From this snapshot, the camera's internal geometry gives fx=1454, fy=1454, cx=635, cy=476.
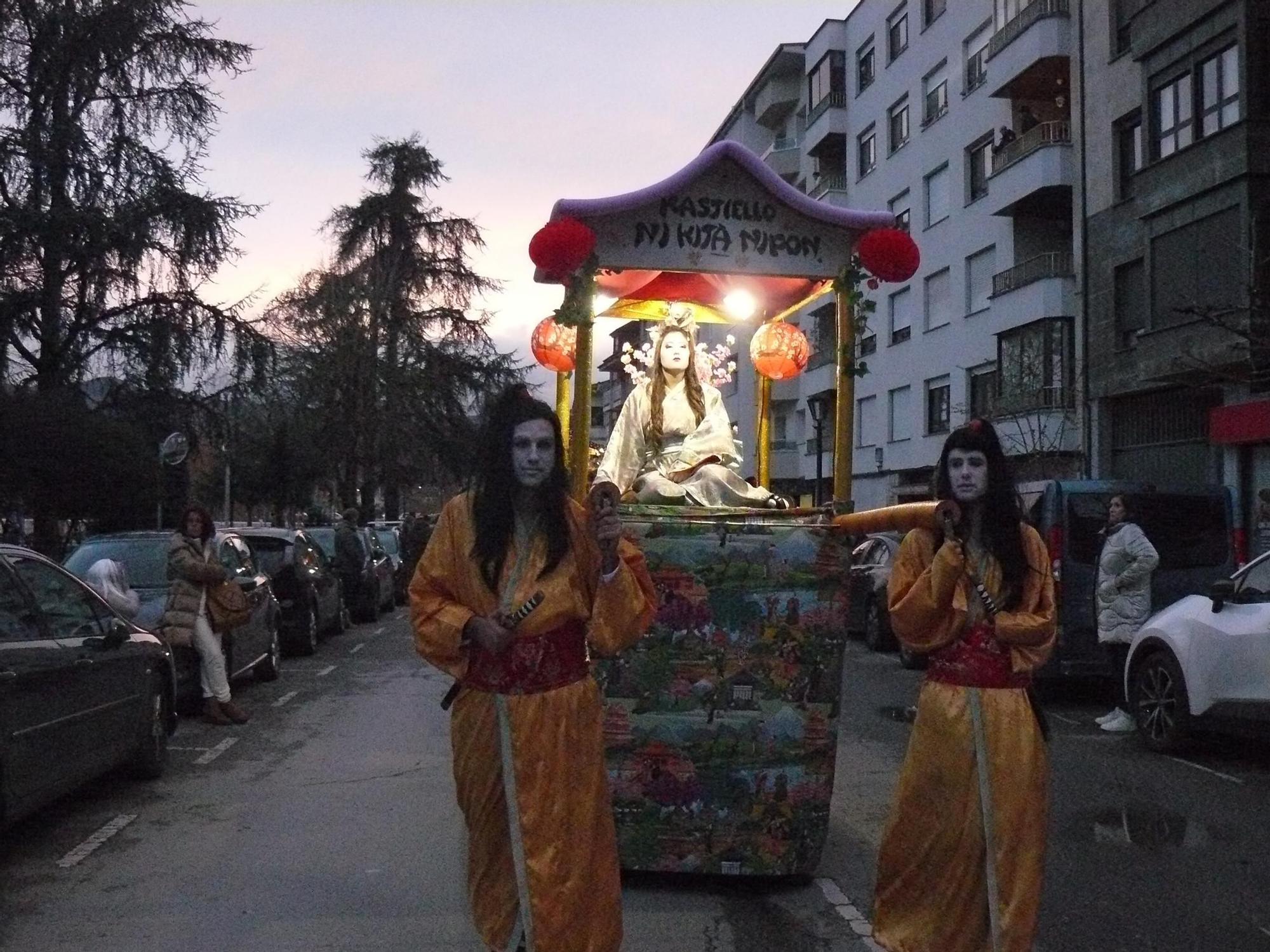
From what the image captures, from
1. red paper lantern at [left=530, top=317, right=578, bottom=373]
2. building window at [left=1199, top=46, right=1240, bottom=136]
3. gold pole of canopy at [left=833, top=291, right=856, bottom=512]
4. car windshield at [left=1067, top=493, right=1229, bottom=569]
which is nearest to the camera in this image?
gold pole of canopy at [left=833, top=291, right=856, bottom=512]

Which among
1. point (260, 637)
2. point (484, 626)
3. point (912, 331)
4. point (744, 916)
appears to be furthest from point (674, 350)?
point (912, 331)

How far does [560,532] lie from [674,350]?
3386mm

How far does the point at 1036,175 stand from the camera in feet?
98.0

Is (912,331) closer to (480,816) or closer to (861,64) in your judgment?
(861,64)

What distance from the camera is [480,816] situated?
4.37 meters

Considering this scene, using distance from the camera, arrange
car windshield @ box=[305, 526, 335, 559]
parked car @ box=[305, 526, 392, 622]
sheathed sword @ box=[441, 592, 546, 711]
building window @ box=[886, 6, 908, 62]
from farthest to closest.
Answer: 1. building window @ box=[886, 6, 908, 62]
2. parked car @ box=[305, 526, 392, 622]
3. car windshield @ box=[305, 526, 335, 559]
4. sheathed sword @ box=[441, 592, 546, 711]

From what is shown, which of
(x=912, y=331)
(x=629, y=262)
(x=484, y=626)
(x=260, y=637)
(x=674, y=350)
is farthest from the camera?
(x=912, y=331)

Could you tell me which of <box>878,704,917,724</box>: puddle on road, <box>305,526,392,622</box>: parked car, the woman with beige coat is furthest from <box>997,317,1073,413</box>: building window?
the woman with beige coat

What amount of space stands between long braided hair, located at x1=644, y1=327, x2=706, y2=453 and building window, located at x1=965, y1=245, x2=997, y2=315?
1056 inches

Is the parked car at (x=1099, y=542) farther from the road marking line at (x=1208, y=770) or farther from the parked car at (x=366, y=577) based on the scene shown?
the parked car at (x=366, y=577)

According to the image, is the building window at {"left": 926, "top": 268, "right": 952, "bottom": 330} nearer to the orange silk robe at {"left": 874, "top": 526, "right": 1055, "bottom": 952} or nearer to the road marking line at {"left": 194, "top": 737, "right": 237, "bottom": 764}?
the road marking line at {"left": 194, "top": 737, "right": 237, "bottom": 764}

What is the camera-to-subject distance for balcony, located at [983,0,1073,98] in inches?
1150

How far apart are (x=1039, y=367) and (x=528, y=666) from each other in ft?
89.8

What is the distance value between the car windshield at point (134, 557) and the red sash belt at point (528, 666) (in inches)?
343
